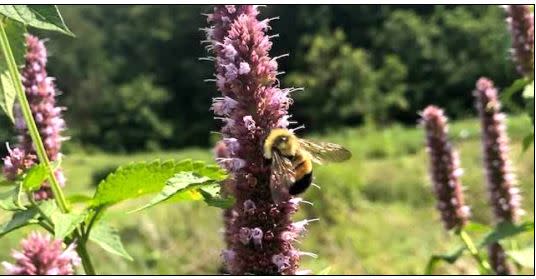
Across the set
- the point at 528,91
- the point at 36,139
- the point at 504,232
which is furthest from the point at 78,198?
the point at 504,232

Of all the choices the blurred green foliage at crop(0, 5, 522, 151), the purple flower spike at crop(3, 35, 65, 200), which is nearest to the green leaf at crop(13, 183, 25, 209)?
the purple flower spike at crop(3, 35, 65, 200)

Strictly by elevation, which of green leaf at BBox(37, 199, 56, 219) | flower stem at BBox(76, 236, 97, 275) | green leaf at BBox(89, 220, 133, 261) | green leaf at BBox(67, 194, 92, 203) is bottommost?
green leaf at BBox(89, 220, 133, 261)

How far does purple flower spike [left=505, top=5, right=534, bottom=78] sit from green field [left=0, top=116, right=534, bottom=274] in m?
5.88

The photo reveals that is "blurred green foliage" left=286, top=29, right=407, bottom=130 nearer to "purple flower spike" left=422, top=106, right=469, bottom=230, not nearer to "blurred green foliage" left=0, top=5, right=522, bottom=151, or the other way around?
"blurred green foliage" left=0, top=5, right=522, bottom=151

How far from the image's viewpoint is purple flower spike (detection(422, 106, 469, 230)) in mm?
3502

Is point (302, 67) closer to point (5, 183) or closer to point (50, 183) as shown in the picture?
point (5, 183)

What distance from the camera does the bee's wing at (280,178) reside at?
53.1 inches

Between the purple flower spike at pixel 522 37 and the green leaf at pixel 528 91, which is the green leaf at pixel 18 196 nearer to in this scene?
the green leaf at pixel 528 91

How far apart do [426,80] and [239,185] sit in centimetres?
3483

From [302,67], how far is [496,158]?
113 feet

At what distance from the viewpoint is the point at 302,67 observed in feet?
125

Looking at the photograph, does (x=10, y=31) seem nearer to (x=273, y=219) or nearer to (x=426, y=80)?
(x=273, y=219)

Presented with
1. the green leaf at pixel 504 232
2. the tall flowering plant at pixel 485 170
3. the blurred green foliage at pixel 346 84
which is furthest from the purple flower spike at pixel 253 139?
the blurred green foliage at pixel 346 84

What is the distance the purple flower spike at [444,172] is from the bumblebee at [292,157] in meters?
1.85
